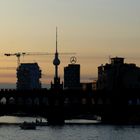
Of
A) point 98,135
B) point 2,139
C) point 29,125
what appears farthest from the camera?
point 29,125

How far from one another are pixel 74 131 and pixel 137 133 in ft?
41.1

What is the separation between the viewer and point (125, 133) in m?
169

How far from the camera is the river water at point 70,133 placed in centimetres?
15538

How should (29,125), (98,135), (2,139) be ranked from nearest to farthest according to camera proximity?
(2,139) → (98,135) → (29,125)

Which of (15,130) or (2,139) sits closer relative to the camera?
(2,139)

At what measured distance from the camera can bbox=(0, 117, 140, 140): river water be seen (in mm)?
155375

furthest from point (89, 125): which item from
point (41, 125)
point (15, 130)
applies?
point (15, 130)

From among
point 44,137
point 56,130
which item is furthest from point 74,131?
point 44,137

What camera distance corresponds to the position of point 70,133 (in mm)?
167250

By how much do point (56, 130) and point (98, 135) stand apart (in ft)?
63.4

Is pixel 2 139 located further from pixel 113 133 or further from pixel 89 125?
pixel 89 125

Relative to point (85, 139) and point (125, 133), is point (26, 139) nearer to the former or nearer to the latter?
point (85, 139)

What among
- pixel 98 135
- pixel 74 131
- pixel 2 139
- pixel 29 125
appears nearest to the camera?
pixel 2 139

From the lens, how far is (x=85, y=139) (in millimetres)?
150375
